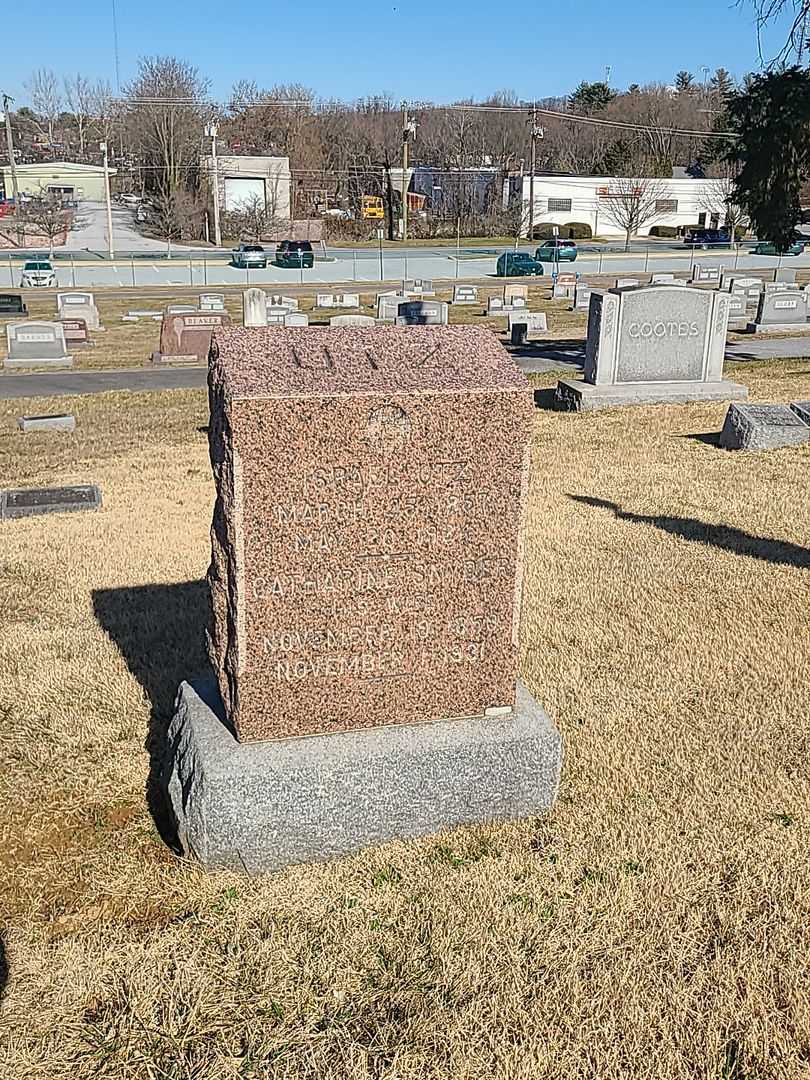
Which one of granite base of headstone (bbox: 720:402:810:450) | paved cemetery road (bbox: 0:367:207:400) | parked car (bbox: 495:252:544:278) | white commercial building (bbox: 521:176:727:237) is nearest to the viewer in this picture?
granite base of headstone (bbox: 720:402:810:450)

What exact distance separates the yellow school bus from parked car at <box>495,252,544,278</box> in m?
26.4

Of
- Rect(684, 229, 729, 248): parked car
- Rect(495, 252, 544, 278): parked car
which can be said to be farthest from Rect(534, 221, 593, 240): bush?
Rect(495, 252, 544, 278): parked car

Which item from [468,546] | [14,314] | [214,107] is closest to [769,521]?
[468,546]

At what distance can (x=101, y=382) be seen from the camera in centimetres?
1794

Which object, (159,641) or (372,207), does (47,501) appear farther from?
(372,207)

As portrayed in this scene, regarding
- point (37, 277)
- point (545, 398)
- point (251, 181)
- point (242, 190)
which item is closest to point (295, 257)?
point (37, 277)

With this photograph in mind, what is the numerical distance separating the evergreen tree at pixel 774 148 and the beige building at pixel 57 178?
60.2 meters

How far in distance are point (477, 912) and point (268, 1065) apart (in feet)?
3.14

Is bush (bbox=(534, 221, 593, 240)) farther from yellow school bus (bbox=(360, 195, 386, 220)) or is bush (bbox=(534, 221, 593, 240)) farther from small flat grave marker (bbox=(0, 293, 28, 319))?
small flat grave marker (bbox=(0, 293, 28, 319))

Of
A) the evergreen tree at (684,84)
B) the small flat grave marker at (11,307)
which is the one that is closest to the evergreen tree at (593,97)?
the evergreen tree at (684,84)

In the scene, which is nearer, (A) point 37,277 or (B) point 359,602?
(B) point 359,602

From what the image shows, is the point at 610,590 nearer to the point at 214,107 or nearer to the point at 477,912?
the point at 477,912

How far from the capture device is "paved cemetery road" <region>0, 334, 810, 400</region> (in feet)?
56.2

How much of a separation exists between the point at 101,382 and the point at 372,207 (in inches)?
2306
